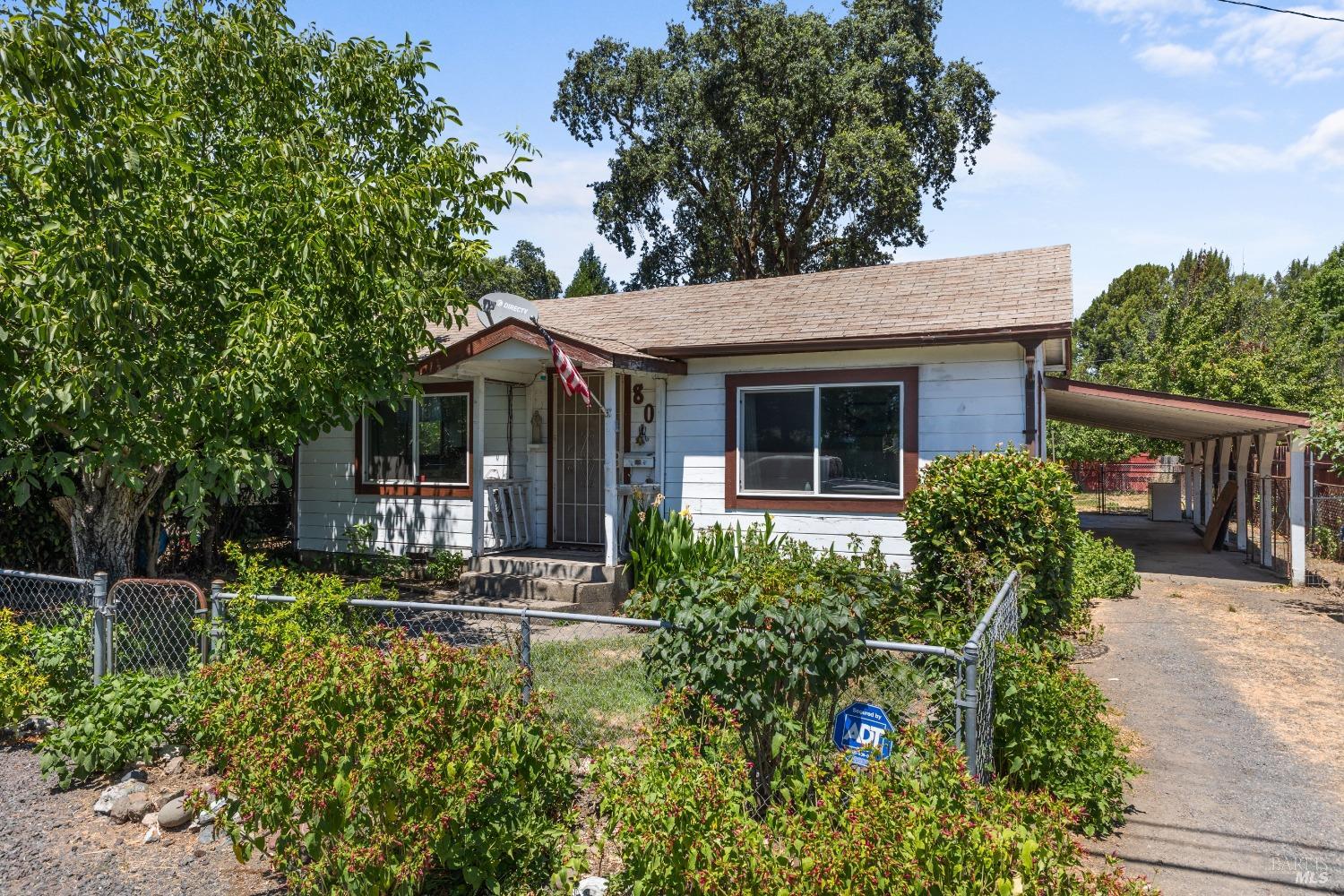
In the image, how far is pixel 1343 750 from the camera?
5.59 m

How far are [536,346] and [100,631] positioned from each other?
203 inches

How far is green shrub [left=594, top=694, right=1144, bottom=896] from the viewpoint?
2637 millimetres

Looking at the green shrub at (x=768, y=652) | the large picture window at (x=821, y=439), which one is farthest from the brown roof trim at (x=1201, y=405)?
the green shrub at (x=768, y=652)

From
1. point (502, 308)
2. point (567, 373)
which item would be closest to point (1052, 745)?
point (567, 373)

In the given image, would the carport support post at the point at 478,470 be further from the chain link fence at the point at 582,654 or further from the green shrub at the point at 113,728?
the green shrub at the point at 113,728

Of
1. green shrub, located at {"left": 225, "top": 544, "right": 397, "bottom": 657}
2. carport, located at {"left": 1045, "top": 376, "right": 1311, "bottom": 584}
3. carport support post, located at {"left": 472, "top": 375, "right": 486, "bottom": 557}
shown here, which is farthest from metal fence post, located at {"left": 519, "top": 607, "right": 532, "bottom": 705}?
carport, located at {"left": 1045, "top": 376, "right": 1311, "bottom": 584}

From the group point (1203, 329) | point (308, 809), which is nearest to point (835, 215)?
point (1203, 329)

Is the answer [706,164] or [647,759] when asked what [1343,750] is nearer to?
[647,759]

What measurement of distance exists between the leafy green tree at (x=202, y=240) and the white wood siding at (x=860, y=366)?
11.6 ft

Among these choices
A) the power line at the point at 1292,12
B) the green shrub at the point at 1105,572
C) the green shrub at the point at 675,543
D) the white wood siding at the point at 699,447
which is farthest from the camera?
the green shrub at the point at 1105,572

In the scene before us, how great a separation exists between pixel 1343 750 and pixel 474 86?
389 inches

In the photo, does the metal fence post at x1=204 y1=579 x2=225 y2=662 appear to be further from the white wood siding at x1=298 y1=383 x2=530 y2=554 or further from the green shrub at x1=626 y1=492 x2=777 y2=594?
the white wood siding at x1=298 y1=383 x2=530 y2=554

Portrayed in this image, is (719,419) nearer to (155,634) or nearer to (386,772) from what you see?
(155,634)

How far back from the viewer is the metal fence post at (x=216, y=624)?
17.8ft
